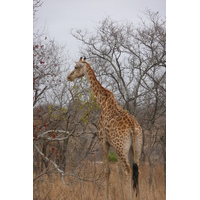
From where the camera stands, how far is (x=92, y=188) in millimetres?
4496

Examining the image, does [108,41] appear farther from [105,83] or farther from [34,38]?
[34,38]

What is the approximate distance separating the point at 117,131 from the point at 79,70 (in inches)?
32.9

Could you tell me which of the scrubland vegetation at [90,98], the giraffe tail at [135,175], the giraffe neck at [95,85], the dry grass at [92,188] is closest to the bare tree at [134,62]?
the scrubland vegetation at [90,98]

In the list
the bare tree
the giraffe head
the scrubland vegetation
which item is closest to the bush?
the scrubland vegetation

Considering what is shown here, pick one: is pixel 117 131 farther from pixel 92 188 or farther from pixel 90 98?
pixel 92 188

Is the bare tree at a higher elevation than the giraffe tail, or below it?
higher

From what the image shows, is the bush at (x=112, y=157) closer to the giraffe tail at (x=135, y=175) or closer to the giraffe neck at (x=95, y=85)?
the giraffe tail at (x=135, y=175)

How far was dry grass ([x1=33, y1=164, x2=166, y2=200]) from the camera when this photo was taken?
14.3 feet

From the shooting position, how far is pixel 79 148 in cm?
489

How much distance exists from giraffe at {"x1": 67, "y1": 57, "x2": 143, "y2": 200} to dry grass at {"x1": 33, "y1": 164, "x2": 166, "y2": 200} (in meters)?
0.08

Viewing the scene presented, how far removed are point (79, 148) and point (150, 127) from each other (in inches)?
35.1

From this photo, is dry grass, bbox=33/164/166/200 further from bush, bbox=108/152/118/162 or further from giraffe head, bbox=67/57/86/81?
giraffe head, bbox=67/57/86/81

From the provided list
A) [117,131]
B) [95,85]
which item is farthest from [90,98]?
[117,131]
